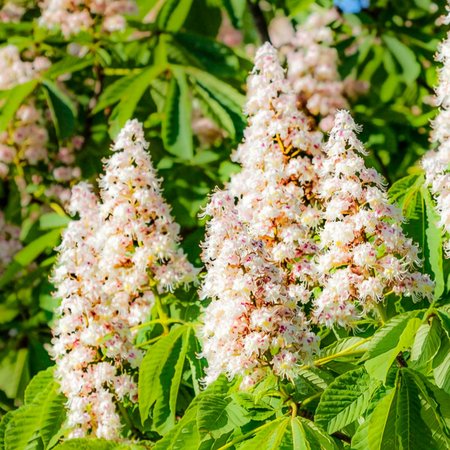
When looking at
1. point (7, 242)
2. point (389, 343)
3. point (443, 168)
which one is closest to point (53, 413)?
point (389, 343)

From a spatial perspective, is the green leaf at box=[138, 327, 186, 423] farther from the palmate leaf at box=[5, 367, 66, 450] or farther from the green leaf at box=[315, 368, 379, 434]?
the green leaf at box=[315, 368, 379, 434]

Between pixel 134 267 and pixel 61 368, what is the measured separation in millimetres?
333

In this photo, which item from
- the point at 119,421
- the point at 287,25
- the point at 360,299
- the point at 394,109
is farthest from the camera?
the point at 287,25

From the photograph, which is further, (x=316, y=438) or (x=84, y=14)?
(x=84, y=14)

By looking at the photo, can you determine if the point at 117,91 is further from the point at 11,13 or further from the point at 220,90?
the point at 11,13

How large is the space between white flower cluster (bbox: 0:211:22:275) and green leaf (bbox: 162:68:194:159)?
142 centimetres

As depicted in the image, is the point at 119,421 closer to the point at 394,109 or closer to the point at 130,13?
the point at 130,13

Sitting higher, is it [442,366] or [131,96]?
[131,96]

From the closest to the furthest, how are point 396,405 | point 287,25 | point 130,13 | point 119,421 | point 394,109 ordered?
point 396,405, point 119,421, point 130,13, point 394,109, point 287,25

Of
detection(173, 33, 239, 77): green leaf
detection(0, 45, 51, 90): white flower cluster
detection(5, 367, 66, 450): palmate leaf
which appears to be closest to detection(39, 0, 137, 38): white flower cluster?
detection(0, 45, 51, 90): white flower cluster

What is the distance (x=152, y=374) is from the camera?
7.47 feet

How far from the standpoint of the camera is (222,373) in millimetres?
Result: 2018

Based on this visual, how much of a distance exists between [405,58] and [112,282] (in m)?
2.11

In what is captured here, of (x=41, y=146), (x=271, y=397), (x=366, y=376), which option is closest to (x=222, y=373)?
(x=271, y=397)
